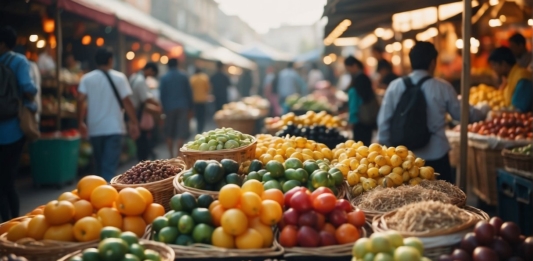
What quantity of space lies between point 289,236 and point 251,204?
11.3 inches

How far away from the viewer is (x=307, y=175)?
404 centimetres

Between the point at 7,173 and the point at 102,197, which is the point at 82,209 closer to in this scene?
the point at 102,197

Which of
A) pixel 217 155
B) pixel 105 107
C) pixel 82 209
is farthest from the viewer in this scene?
pixel 105 107

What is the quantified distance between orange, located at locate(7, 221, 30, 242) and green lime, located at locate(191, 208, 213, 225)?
1.04m

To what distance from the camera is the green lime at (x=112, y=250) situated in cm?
276

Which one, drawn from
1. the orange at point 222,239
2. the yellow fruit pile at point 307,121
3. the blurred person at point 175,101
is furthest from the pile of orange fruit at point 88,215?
the blurred person at point 175,101

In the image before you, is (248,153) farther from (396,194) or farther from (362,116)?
(362,116)

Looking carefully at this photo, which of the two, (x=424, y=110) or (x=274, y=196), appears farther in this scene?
(x=424, y=110)

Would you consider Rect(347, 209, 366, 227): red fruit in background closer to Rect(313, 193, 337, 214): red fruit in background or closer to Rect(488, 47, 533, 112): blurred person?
Rect(313, 193, 337, 214): red fruit in background

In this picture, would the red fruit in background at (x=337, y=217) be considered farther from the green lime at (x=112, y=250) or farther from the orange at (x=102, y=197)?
the orange at (x=102, y=197)

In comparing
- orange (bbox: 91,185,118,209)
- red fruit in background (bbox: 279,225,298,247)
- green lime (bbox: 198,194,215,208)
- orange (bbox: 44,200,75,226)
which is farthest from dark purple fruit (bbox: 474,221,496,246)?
orange (bbox: 44,200,75,226)

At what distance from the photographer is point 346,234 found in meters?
3.24

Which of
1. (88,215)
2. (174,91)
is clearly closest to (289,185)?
(88,215)

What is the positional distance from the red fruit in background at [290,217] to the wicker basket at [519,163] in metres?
3.04
